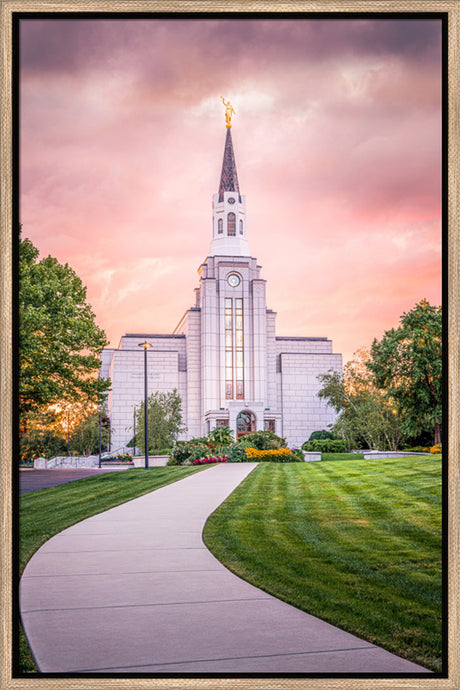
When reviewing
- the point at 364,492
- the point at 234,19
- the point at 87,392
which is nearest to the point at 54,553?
the point at 234,19

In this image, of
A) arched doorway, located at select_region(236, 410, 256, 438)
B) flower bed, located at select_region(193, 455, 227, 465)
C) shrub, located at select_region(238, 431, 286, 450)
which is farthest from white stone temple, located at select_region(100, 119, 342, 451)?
flower bed, located at select_region(193, 455, 227, 465)

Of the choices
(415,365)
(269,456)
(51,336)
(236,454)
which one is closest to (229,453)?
(236,454)

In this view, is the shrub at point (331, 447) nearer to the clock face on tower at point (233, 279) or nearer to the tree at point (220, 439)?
the tree at point (220, 439)

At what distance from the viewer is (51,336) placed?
74.6 ft

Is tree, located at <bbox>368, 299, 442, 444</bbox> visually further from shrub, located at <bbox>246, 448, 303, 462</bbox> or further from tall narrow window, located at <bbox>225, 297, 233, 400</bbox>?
tall narrow window, located at <bbox>225, 297, 233, 400</bbox>

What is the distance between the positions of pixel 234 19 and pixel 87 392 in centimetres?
2243

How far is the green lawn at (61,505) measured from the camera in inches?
351

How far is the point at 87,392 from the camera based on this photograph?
86.3 ft

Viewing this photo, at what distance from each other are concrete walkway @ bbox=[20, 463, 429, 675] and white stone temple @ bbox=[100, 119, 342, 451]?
228 ft

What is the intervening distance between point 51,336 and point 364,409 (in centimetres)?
3513

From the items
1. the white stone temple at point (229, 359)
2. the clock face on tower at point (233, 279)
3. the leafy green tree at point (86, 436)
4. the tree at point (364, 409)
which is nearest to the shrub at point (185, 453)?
the tree at point (364, 409)

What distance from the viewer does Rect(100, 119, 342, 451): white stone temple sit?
8212 centimetres

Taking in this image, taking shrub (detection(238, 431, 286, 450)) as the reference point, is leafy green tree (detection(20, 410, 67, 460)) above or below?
below

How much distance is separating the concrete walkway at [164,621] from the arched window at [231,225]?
8117cm
